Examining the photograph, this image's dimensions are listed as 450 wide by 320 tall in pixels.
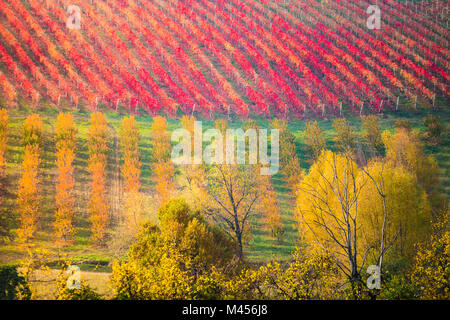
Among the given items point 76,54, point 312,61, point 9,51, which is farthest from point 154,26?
point 312,61

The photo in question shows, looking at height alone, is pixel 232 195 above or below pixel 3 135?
below

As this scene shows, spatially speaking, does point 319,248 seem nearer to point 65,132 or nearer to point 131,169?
point 131,169

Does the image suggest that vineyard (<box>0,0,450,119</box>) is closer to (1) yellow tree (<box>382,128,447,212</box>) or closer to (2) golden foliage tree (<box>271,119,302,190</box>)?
(2) golden foliage tree (<box>271,119,302,190</box>)

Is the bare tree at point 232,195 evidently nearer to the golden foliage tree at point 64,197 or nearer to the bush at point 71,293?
the bush at point 71,293

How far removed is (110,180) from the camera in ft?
87.9

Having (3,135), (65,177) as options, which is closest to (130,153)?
(65,177)

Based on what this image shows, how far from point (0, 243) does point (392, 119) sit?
30978mm

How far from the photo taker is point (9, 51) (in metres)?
30.8

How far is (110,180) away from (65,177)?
3.11 meters

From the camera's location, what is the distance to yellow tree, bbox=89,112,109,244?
79.9ft

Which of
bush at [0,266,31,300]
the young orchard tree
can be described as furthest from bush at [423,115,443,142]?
bush at [0,266,31,300]

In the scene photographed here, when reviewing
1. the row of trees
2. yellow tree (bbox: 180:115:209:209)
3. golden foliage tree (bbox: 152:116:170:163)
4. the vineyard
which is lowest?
the row of trees

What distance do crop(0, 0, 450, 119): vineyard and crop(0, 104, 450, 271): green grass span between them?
155cm

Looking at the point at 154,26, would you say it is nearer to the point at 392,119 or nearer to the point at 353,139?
the point at 353,139
